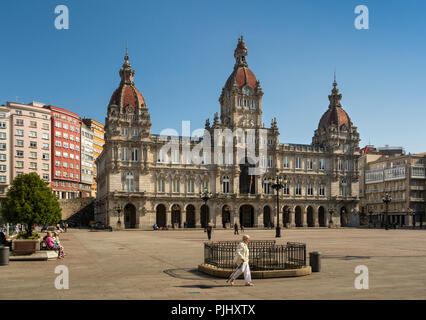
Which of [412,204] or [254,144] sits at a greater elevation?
[254,144]

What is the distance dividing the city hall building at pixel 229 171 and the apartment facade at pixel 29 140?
19.5 m

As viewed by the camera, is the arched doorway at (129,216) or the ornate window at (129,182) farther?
the arched doorway at (129,216)

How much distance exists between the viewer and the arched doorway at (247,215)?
8925 cm

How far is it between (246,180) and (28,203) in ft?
184

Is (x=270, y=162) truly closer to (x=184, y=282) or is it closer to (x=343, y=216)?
(x=343, y=216)

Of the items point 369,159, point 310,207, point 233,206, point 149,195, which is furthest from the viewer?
point 369,159

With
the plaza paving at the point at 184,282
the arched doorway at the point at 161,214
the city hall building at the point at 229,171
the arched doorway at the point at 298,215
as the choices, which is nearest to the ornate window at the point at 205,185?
the city hall building at the point at 229,171

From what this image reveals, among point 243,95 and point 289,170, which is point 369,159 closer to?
point 289,170

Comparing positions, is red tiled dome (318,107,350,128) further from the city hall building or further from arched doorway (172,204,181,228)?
arched doorway (172,204,181,228)

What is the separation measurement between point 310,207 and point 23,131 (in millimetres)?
67018

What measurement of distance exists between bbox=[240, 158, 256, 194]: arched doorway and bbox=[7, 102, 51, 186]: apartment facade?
44.4 meters

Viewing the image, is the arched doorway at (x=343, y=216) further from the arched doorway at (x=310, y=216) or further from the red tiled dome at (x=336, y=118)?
the red tiled dome at (x=336, y=118)

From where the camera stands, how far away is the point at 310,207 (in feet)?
311
